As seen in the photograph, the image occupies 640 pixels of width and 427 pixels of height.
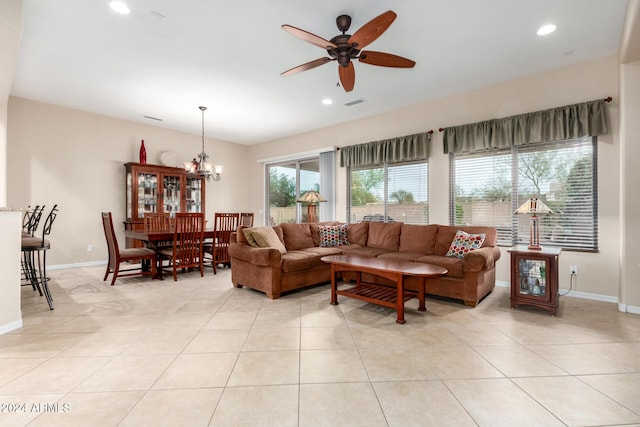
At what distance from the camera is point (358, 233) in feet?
16.7

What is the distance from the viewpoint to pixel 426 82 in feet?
13.9

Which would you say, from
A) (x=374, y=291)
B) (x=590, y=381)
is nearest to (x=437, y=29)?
(x=374, y=291)

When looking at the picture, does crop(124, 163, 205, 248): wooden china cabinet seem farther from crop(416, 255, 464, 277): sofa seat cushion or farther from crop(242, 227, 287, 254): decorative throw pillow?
crop(416, 255, 464, 277): sofa seat cushion

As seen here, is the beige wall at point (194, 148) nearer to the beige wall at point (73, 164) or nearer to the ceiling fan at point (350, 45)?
the beige wall at point (73, 164)

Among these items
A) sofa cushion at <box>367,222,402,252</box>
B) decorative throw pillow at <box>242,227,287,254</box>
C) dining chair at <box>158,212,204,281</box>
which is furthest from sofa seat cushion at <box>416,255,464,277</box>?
dining chair at <box>158,212,204,281</box>

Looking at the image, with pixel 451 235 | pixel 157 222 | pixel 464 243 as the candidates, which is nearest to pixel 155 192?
pixel 157 222

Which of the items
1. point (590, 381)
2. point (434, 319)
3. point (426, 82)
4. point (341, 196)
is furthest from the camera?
point (341, 196)

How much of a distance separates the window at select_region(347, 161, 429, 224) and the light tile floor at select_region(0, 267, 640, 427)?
217cm

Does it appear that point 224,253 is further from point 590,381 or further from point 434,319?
point 590,381

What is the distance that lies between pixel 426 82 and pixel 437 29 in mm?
1271

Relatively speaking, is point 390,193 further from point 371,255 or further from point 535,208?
point 535,208

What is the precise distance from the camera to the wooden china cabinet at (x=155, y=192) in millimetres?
5812

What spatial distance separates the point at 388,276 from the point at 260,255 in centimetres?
155

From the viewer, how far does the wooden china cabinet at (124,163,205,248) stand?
5.81 metres
